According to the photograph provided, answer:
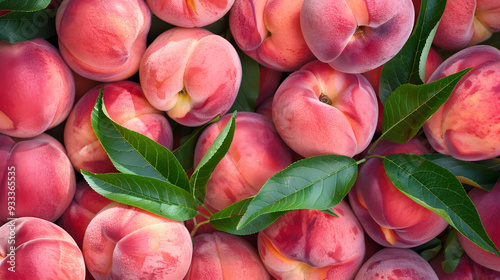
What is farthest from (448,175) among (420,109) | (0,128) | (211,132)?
(0,128)

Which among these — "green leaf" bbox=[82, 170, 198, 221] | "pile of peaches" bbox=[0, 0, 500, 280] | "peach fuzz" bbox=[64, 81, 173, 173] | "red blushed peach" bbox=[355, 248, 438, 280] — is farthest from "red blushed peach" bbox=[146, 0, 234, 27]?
"red blushed peach" bbox=[355, 248, 438, 280]

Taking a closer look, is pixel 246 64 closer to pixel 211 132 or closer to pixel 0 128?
pixel 211 132

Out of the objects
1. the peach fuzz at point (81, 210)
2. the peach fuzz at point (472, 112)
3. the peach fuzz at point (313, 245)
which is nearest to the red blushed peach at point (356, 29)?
the peach fuzz at point (472, 112)

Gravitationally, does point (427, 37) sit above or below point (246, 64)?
above

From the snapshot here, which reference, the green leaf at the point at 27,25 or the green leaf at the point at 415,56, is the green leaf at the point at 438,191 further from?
the green leaf at the point at 27,25

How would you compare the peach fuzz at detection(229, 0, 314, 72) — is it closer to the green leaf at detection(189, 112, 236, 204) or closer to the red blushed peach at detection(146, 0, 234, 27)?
the red blushed peach at detection(146, 0, 234, 27)
